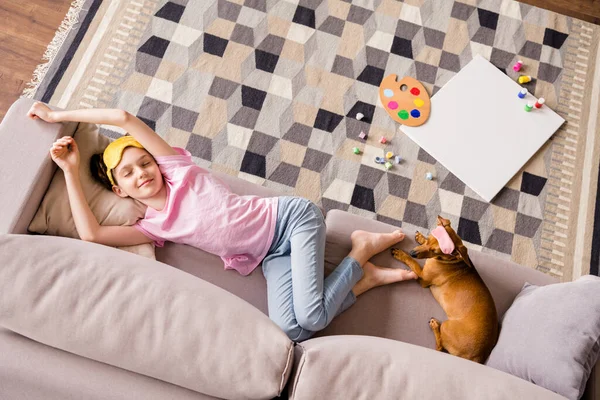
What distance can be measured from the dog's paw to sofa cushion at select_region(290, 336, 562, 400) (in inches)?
10.9

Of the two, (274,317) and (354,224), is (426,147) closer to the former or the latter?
(354,224)

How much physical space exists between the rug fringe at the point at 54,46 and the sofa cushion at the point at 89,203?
0.72 m

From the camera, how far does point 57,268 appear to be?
1.09 meters

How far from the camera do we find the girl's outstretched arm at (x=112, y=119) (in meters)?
1.33

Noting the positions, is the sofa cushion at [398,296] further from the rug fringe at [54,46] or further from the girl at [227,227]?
the rug fringe at [54,46]

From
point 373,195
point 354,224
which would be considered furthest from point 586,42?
point 354,224

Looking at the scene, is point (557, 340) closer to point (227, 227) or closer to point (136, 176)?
point (227, 227)

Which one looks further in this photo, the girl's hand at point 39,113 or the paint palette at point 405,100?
the paint palette at point 405,100

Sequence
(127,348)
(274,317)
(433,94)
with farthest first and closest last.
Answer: (433,94) < (274,317) < (127,348)

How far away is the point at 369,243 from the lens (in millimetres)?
1471

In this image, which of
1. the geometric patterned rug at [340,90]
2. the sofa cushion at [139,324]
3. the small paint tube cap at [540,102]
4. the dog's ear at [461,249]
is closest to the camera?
the sofa cushion at [139,324]

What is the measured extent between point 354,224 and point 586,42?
5.03 ft

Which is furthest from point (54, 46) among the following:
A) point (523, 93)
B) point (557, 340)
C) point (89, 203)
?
point (557, 340)

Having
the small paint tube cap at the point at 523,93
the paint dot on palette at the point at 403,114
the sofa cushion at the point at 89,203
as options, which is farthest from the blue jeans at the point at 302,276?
the small paint tube cap at the point at 523,93
